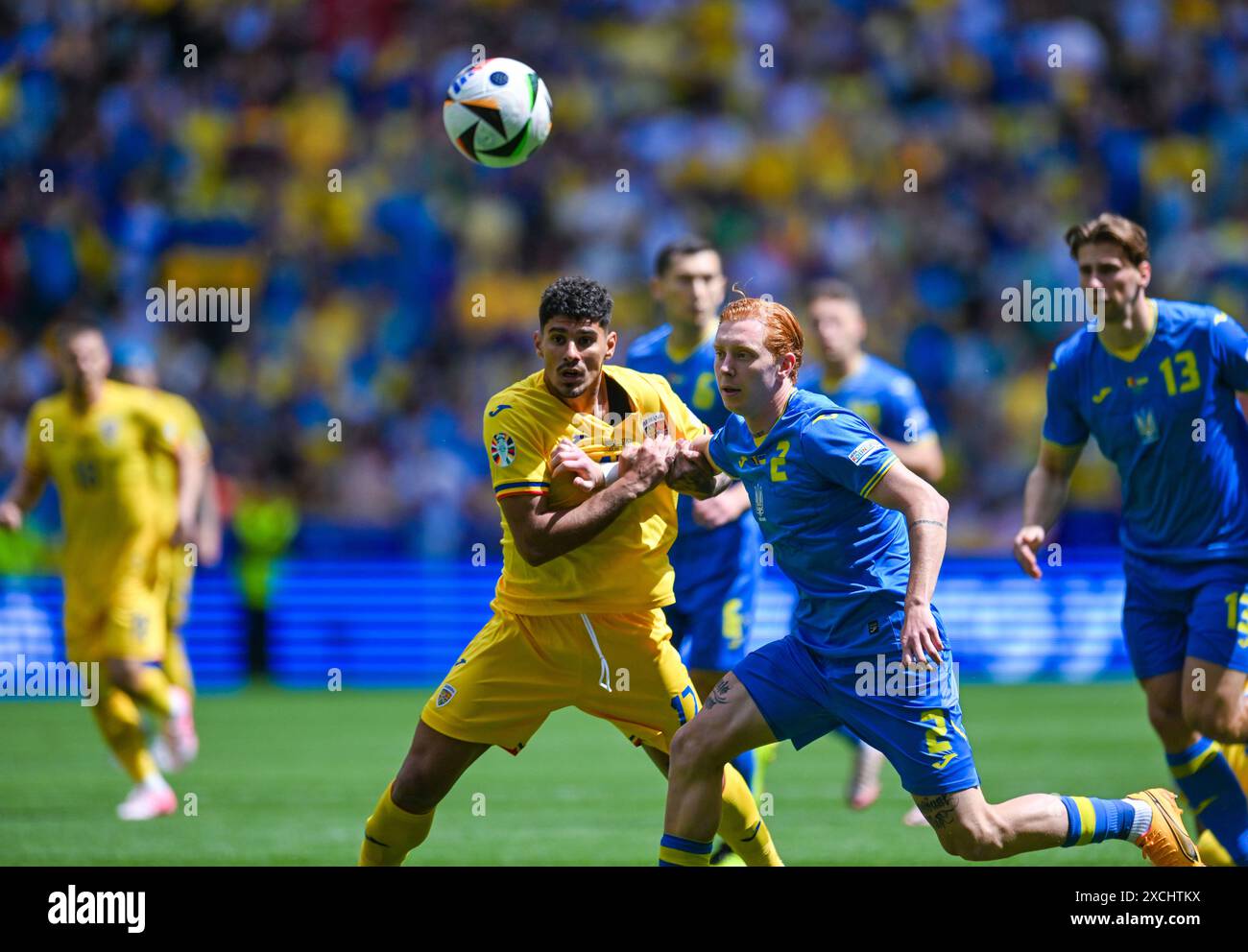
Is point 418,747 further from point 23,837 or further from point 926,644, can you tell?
point 23,837

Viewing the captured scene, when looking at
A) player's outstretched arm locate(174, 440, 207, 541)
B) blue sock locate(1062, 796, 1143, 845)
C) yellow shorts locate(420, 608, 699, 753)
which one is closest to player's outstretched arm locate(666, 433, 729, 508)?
yellow shorts locate(420, 608, 699, 753)

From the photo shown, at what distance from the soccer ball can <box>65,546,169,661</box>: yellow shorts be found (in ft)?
13.7

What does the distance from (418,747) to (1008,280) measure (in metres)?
14.6

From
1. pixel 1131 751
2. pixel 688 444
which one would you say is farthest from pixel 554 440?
pixel 1131 751

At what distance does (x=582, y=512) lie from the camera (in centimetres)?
616

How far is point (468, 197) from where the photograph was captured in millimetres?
20391

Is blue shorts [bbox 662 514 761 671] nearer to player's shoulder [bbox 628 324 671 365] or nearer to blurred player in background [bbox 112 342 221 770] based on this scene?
player's shoulder [bbox 628 324 671 365]

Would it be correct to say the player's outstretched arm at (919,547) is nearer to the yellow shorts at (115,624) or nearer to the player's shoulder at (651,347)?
the player's shoulder at (651,347)

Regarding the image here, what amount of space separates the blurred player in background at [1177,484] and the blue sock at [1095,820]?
0.97 m

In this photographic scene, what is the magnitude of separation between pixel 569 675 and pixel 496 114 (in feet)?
8.72

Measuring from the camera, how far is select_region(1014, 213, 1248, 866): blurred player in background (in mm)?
6949

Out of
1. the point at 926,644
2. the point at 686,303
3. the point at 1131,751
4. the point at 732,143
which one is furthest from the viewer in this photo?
the point at 732,143

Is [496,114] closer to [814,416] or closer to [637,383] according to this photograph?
[637,383]

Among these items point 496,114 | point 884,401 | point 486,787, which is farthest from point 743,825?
point 486,787
